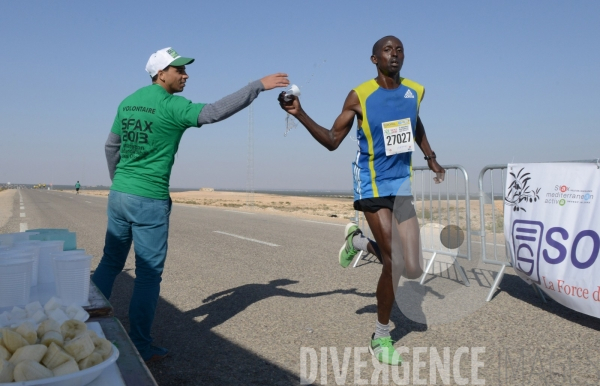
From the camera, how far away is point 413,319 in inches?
187

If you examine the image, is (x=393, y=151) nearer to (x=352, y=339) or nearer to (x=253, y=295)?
(x=352, y=339)

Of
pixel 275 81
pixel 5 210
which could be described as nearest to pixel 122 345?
pixel 275 81

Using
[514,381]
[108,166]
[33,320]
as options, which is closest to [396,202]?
[514,381]

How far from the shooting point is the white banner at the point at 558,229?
450 cm

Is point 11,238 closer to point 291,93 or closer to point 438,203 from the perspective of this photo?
point 291,93

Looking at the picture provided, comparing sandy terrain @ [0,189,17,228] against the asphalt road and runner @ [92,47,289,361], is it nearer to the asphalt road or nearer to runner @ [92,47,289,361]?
the asphalt road

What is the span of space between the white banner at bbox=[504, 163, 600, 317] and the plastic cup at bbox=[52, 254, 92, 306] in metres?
4.03

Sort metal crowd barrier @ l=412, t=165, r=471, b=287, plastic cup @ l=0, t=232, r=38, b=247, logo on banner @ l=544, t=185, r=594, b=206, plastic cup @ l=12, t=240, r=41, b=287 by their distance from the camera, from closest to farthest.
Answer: plastic cup @ l=12, t=240, r=41, b=287 → plastic cup @ l=0, t=232, r=38, b=247 → logo on banner @ l=544, t=185, r=594, b=206 → metal crowd barrier @ l=412, t=165, r=471, b=287

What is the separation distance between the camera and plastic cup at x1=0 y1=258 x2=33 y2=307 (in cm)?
225

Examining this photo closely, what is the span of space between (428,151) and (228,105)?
2020 millimetres

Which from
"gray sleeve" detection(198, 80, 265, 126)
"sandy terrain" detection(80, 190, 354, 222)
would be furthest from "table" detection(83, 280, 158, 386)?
"sandy terrain" detection(80, 190, 354, 222)

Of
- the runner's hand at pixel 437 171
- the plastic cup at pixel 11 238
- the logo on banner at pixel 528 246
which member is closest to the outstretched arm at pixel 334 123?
the runner's hand at pixel 437 171

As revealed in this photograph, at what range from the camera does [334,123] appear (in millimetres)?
3832

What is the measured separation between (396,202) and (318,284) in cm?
266
